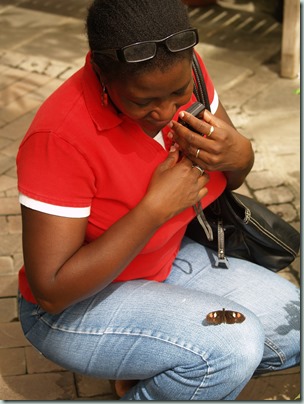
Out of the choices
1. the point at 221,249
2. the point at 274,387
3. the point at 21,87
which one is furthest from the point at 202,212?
the point at 21,87

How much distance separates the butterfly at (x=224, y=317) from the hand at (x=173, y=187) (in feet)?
1.12

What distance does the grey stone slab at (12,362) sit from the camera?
10.5 ft

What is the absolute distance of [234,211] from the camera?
2.85 meters

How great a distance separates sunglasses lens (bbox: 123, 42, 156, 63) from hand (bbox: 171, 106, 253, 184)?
11.7 inches

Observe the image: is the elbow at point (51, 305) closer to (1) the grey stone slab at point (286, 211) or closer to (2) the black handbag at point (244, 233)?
(2) the black handbag at point (244, 233)

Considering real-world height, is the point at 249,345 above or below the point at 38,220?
below

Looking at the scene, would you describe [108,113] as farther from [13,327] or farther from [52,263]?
[13,327]

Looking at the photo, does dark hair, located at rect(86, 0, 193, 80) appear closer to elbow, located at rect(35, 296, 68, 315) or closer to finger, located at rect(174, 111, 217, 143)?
finger, located at rect(174, 111, 217, 143)

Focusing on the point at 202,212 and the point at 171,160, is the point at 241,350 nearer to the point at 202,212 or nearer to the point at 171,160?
the point at 202,212

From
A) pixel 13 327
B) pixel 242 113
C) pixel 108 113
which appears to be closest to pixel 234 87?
pixel 242 113

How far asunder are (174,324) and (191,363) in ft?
0.42

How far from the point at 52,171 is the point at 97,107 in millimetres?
242

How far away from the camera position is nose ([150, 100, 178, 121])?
2.33 m

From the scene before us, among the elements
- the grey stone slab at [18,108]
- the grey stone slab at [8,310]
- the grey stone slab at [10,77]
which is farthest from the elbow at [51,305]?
the grey stone slab at [10,77]
